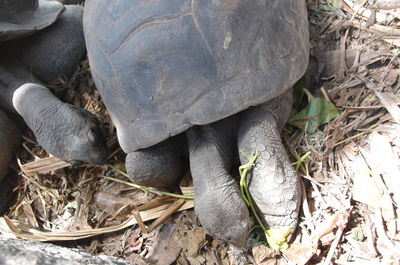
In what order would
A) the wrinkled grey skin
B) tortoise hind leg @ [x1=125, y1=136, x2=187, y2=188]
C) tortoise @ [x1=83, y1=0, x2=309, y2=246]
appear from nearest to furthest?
1. tortoise @ [x1=83, y1=0, x2=309, y2=246]
2. tortoise hind leg @ [x1=125, y1=136, x2=187, y2=188]
3. the wrinkled grey skin

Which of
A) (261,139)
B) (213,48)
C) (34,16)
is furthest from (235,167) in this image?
(34,16)

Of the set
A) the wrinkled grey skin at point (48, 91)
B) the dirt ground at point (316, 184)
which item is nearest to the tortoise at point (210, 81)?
the dirt ground at point (316, 184)

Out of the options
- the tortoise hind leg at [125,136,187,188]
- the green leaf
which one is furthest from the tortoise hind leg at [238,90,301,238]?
the tortoise hind leg at [125,136,187,188]

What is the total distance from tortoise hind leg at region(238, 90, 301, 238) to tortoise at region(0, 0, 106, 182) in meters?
0.85

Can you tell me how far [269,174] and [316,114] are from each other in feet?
1.64

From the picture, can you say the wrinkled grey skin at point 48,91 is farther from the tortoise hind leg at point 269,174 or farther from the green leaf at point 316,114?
the green leaf at point 316,114

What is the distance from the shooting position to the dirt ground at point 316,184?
6.34 ft

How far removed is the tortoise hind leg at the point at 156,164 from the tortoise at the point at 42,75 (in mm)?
295

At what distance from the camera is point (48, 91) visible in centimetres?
259

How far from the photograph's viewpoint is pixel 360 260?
186 centimetres

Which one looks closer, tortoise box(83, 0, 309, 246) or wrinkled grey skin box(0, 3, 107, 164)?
tortoise box(83, 0, 309, 246)

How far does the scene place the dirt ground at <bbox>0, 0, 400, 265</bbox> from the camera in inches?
76.1

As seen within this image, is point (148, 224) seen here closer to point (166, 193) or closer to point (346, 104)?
point (166, 193)

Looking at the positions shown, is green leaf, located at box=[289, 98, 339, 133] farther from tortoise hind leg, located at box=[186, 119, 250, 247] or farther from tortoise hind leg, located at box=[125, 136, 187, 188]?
tortoise hind leg, located at box=[125, 136, 187, 188]
